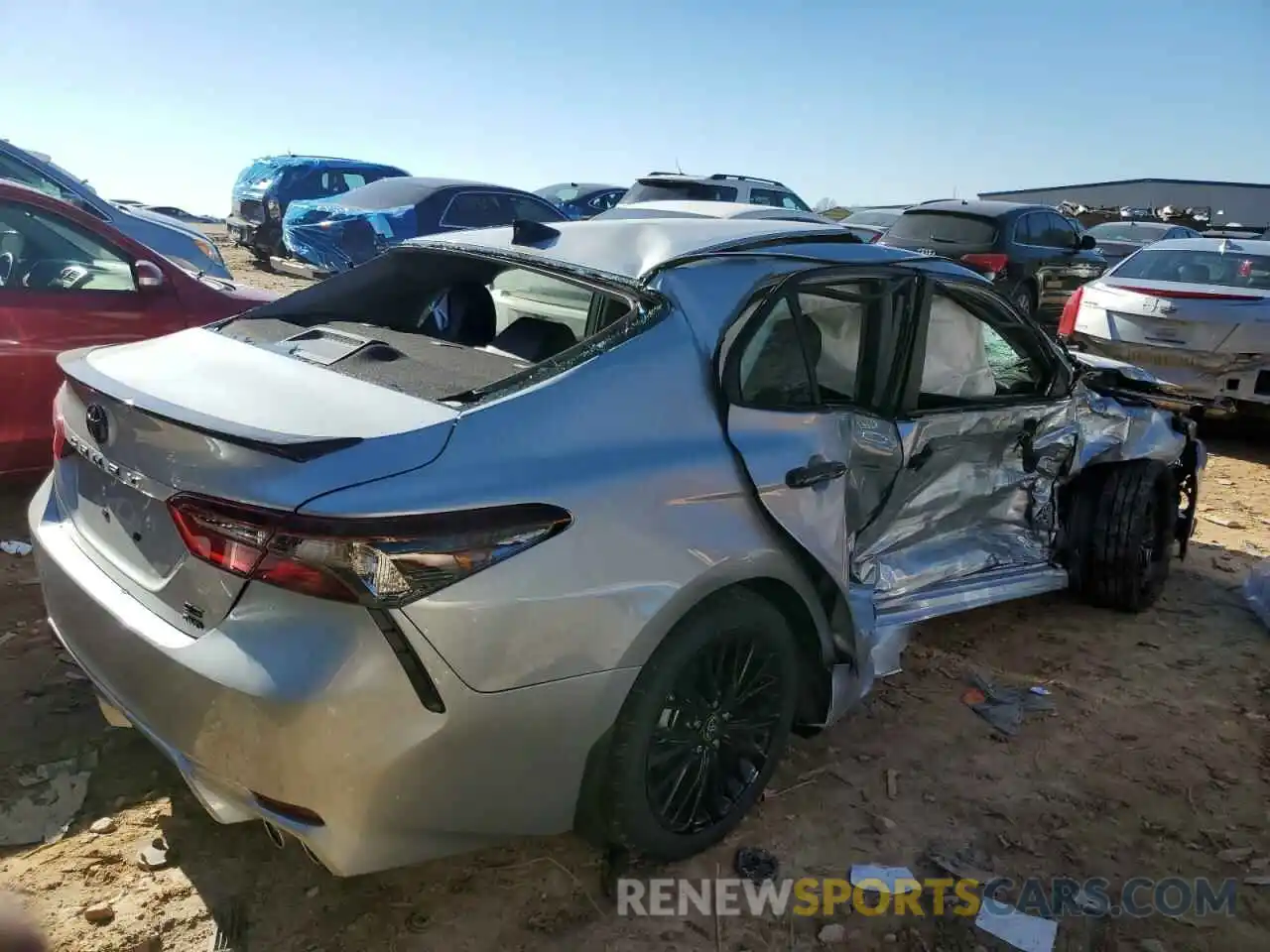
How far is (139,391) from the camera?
7.67 ft

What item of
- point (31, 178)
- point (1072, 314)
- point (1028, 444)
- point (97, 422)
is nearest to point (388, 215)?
point (31, 178)

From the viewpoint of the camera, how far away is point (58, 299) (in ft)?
15.5

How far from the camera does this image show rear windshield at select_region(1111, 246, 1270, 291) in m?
7.74

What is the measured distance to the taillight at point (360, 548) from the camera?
1886 millimetres

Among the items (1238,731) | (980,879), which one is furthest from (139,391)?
(1238,731)

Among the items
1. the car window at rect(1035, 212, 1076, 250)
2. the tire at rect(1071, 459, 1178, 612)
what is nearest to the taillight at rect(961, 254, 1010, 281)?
the car window at rect(1035, 212, 1076, 250)

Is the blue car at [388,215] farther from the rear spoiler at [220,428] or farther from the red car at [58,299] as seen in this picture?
the rear spoiler at [220,428]

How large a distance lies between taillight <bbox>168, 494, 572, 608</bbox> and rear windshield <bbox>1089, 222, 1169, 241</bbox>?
1790cm

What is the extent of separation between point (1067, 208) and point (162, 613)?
26228 millimetres

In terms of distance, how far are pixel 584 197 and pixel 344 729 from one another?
1493cm

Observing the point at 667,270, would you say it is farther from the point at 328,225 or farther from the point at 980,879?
the point at 328,225

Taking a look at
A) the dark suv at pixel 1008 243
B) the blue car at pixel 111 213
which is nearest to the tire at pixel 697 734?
the blue car at pixel 111 213

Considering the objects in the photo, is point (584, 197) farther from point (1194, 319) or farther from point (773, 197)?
point (1194, 319)

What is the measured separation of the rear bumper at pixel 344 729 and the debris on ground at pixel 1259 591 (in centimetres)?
378
